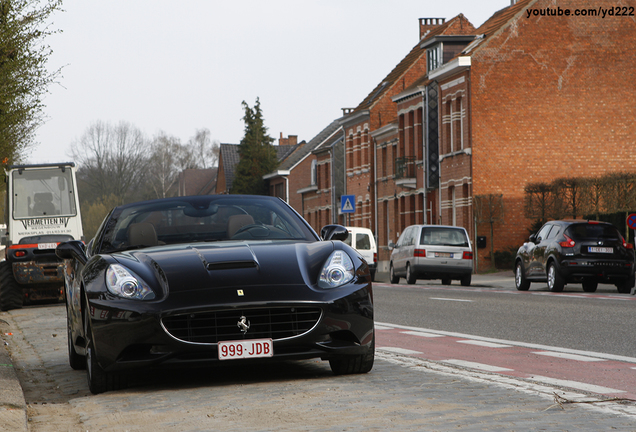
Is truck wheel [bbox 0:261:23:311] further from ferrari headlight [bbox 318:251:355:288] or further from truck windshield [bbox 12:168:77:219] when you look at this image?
ferrari headlight [bbox 318:251:355:288]

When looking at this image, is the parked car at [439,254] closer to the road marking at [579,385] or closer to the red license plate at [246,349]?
the road marking at [579,385]

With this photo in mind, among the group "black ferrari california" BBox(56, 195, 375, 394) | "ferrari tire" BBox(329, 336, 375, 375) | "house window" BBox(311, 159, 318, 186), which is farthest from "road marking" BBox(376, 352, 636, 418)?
"house window" BBox(311, 159, 318, 186)

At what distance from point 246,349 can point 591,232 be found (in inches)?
732

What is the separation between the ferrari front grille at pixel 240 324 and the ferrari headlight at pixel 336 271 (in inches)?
10.0

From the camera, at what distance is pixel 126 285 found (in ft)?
23.2

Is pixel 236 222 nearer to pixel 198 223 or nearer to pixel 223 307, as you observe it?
pixel 198 223

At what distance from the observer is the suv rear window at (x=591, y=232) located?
24.0 meters

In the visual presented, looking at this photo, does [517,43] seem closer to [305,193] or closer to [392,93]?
[392,93]

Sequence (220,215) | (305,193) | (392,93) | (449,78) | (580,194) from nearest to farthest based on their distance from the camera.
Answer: (220,215), (580,194), (449,78), (392,93), (305,193)

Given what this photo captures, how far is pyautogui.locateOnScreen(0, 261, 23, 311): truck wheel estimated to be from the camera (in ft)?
68.0

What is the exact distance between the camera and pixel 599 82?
143 feet

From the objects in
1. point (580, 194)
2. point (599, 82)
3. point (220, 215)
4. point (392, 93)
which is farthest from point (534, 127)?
point (220, 215)

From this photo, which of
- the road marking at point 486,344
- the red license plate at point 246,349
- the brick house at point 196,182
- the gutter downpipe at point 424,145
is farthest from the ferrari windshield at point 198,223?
the brick house at point 196,182

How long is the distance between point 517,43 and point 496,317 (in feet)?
96.3
